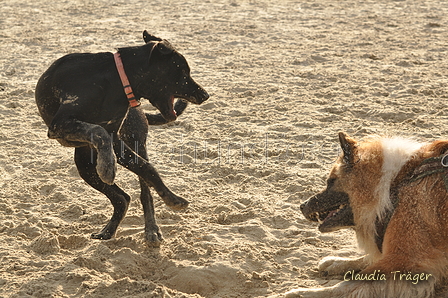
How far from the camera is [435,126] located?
6805 mm

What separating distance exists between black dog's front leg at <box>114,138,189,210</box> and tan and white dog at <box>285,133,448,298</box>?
107 centimetres

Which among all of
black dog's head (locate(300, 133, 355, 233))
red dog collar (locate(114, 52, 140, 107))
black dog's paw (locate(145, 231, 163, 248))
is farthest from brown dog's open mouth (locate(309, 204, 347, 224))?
red dog collar (locate(114, 52, 140, 107))

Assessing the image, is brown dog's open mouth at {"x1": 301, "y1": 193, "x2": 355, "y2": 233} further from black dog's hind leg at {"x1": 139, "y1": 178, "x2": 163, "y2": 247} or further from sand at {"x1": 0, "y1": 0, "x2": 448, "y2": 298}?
black dog's hind leg at {"x1": 139, "y1": 178, "x2": 163, "y2": 247}

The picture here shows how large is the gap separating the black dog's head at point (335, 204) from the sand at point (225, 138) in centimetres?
43

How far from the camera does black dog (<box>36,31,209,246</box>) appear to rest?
4273 mm

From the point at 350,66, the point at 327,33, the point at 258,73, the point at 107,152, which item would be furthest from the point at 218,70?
the point at 107,152

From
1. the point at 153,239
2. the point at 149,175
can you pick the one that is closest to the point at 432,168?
the point at 149,175

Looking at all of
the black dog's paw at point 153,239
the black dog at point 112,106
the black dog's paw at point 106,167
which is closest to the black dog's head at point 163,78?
the black dog at point 112,106

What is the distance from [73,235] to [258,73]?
194 inches

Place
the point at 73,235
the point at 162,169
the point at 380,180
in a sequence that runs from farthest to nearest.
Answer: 1. the point at 162,169
2. the point at 73,235
3. the point at 380,180

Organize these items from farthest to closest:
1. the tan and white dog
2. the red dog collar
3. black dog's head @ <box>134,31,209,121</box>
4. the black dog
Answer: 1. black dog's head @ <box>134,31,209,121</box>
2. the red dog collar
3. the black dog
4. the tan and white dog

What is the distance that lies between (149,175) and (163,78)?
2.71 ft

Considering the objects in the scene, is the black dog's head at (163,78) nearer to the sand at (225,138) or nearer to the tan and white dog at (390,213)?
the sand at (225,138)

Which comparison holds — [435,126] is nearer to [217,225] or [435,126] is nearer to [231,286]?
[217,225]
